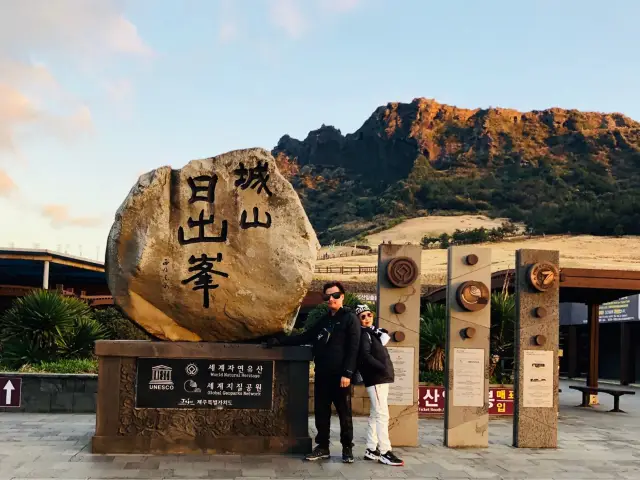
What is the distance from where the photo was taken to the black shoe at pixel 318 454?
8.13 metres

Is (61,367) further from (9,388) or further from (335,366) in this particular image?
(335,366)

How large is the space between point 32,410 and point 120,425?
4.79 metres

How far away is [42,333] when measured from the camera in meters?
14.3

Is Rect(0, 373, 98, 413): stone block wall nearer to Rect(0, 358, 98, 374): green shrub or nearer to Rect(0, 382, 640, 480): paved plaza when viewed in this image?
Rect(0, 358, 98, 374): green shrub

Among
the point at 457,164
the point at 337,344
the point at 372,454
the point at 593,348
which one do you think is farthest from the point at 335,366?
the point at 457,164

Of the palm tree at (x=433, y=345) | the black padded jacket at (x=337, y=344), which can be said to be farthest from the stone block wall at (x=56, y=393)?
the palm tree at (x=433, y=345)

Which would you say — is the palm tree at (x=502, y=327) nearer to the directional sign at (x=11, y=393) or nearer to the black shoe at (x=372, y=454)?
the black shoe at (x=372, y=454)

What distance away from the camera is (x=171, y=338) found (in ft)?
28.4

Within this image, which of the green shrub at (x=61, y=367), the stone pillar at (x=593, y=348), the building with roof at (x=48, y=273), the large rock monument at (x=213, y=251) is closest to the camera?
the large rock monument at (x=213, y=251)

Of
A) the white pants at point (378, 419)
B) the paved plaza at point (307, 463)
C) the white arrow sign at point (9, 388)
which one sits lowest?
the paved plaza at point (307, 463)

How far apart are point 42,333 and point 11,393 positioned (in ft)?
7.39

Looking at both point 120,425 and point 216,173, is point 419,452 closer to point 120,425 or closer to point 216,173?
point 120,425

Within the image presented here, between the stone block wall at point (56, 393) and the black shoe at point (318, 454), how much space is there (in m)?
5.36

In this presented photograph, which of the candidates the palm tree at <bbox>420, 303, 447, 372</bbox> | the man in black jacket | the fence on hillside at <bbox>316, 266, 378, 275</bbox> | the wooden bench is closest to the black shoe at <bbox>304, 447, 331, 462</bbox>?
the man in black jacket
